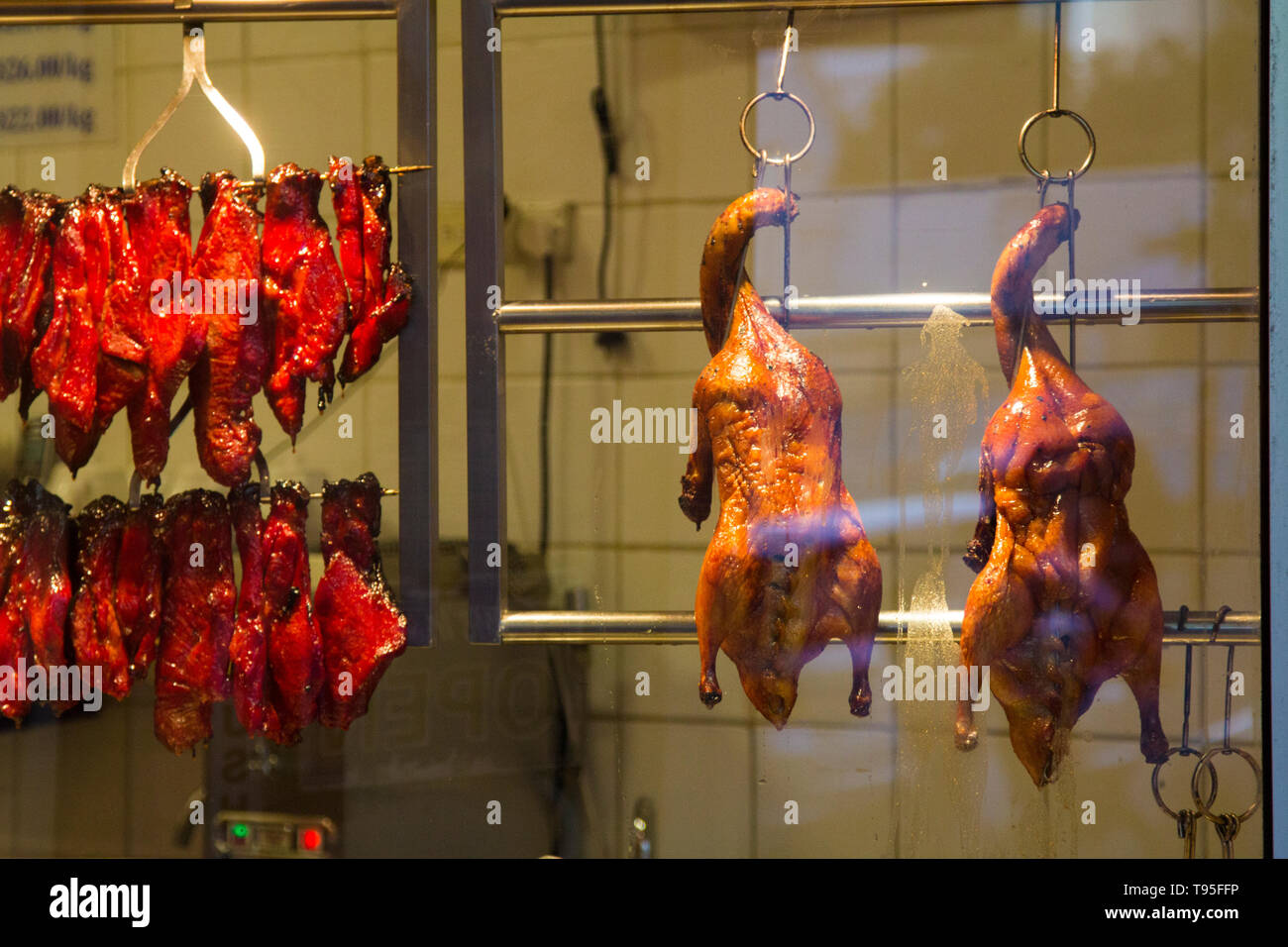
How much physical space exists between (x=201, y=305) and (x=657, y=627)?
1.04m

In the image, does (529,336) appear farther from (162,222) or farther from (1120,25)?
(1120,25)

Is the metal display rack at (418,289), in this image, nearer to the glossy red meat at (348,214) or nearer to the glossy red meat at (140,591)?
the glossy red meat at (348,214)

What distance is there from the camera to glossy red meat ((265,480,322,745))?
207cm

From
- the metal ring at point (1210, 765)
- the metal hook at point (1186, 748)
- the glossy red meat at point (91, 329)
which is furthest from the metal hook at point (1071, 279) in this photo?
the glossy red meat at point (91, 329)

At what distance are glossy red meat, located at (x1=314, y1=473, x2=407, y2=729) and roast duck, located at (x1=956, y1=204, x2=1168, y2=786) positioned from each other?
1075mm

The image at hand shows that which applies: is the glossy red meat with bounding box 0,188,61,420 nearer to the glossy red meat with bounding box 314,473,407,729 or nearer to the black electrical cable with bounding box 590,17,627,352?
the glossy red meat with bounding box 314,473,407,729

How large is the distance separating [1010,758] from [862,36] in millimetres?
1532

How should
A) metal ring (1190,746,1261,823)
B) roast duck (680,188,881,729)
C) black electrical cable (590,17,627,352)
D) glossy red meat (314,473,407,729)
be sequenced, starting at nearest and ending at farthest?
roast duck (680,188,881,729), metal ring (1190,746,1261,823), glossy red meat (314,473,407,729), black electrical cable (590,17,627,352)

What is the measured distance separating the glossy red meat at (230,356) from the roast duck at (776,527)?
2.74ft

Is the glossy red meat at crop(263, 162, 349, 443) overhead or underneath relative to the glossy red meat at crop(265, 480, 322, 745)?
overhead

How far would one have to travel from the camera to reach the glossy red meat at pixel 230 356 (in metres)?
2.05

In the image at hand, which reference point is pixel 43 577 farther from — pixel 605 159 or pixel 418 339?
pixel 605 159

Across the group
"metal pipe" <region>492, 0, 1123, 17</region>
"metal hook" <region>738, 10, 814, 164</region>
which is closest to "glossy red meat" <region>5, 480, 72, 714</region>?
"metal pipe" <region>492, 0, 1123, 17</region>
